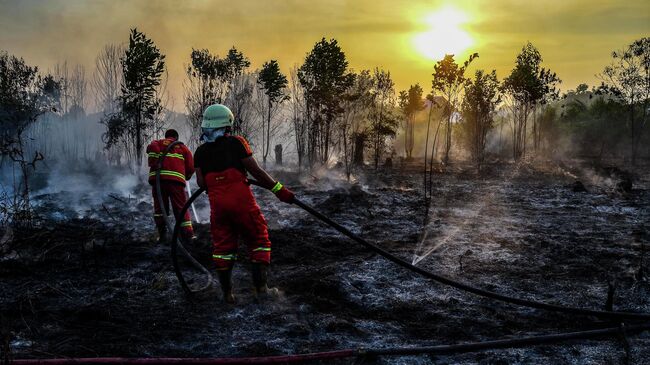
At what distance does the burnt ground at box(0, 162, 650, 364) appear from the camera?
12.8ft

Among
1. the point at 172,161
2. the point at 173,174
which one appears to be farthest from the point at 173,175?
the point at 172,161

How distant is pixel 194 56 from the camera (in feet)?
79.7

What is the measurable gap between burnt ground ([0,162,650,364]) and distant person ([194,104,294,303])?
43 cm

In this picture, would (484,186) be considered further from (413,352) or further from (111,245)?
(413,352)

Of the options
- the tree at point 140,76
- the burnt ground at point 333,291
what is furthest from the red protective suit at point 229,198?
the tree at point 140,76

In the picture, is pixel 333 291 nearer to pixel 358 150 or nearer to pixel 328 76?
pixel 328 76

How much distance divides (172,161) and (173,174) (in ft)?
0.65

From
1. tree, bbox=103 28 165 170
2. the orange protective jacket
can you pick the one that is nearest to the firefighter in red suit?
the orange protective jacket

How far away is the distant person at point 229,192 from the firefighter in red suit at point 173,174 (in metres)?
2.68

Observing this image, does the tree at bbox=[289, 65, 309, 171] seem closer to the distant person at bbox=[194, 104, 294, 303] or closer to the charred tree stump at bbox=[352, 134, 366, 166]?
the charred tree stump at bbox=[352, 134, 366, 166]

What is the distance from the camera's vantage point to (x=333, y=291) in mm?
5324

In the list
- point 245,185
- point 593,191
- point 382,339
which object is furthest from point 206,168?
point 593,191

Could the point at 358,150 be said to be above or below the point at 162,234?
above

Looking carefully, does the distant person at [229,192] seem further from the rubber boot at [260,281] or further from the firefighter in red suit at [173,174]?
the firefighter in red suit at [173,174]
